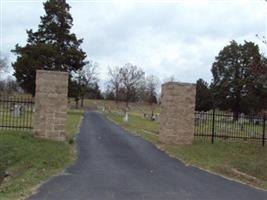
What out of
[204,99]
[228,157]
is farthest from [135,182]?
[204,99]

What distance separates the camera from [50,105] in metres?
17.9

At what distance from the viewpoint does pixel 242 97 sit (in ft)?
212

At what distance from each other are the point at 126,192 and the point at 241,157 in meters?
8.21

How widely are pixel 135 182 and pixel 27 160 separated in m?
3.92

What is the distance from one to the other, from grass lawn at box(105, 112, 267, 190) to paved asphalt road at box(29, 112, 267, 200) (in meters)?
0.72

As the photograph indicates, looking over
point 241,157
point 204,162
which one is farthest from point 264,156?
point 204,162

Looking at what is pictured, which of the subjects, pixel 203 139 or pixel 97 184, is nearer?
pixel 97 184

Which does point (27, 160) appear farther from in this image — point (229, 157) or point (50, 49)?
point (50, 49)

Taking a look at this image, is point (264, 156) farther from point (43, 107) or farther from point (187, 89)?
point (43, 107)

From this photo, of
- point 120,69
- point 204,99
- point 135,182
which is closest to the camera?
point 135,182

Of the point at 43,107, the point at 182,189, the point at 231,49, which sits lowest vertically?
the point at 182,189

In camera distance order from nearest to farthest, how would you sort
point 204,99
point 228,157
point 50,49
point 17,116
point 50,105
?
1. point 228,157
2. point 50,105
3. point 17,116
4. point 50,49
5. point 204,99

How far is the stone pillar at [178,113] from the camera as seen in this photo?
20.3 meters

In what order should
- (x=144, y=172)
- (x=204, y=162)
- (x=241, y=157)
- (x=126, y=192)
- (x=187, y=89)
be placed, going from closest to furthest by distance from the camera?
(x=126, y=192)
(x=144, y=172)
(x=204, y=162)
(x=241, y=157)
(x=187, y=89)
